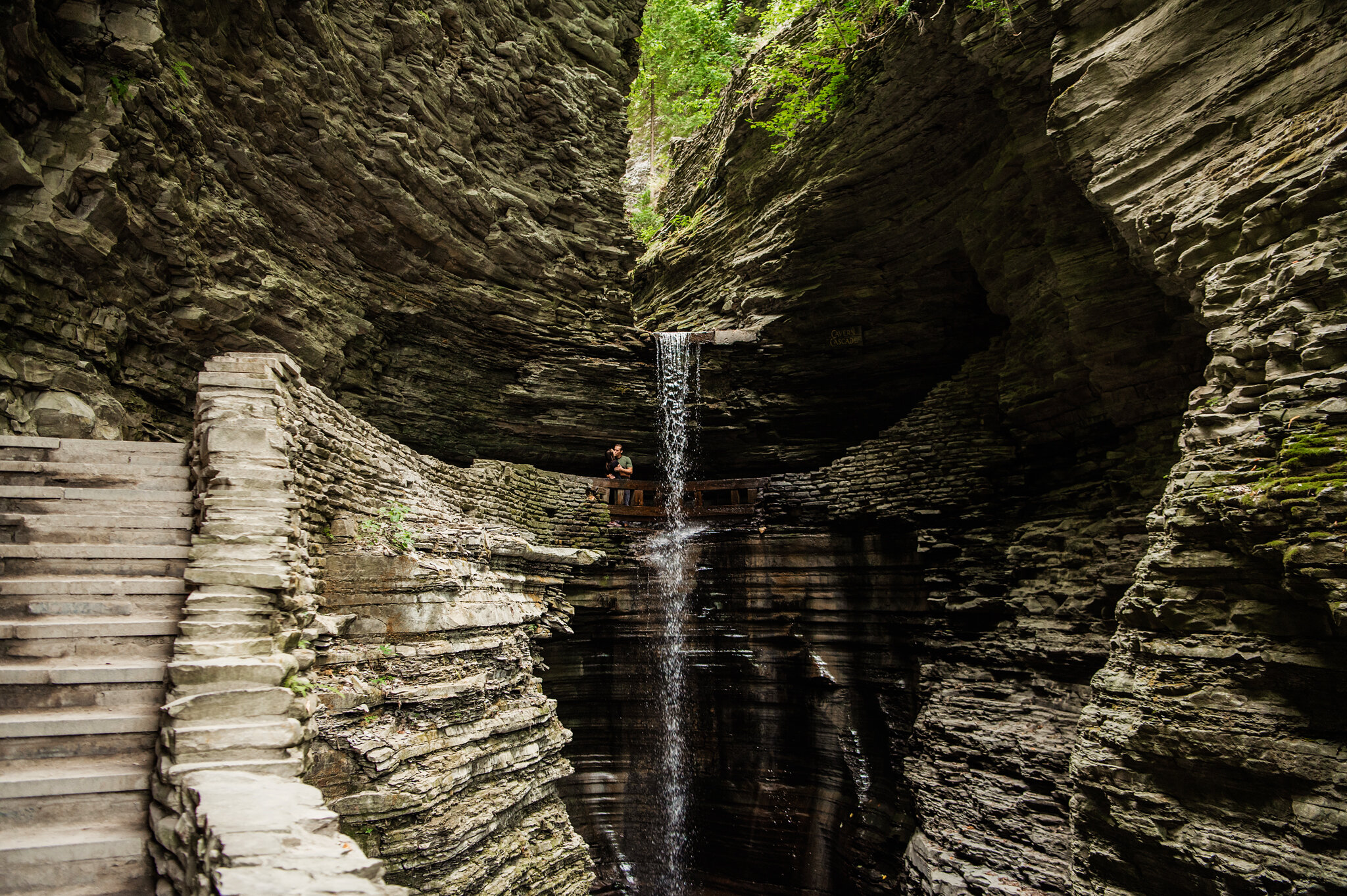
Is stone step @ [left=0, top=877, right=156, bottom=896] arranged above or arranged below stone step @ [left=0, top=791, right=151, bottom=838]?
below

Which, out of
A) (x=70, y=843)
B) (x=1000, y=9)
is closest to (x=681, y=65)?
(x=1000, y=9)

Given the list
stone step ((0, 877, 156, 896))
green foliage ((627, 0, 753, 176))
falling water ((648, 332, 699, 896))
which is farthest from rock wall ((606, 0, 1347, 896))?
stone step ((0, 877, 156, 896))

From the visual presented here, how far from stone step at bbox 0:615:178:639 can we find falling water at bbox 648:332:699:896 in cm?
849

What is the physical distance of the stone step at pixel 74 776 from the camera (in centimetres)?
300

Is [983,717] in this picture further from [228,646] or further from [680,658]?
[228,646]

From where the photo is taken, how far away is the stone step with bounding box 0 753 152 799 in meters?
3.00

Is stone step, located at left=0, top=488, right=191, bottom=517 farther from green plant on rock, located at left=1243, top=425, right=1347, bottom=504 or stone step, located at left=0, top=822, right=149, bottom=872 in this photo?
green plant on rock, located at left=1243, top=425, right=1347, bottom=504

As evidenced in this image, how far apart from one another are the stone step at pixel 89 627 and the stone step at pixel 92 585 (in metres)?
0.17

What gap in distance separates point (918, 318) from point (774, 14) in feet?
24.0

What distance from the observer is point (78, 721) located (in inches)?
128

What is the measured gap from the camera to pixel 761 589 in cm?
1130

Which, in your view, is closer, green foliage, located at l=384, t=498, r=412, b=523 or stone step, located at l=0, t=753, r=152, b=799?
stone step, located at l=0, t=753, r=152, b=799

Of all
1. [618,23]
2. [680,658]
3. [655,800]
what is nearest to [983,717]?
[680,658]

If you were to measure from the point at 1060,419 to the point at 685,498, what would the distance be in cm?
718
